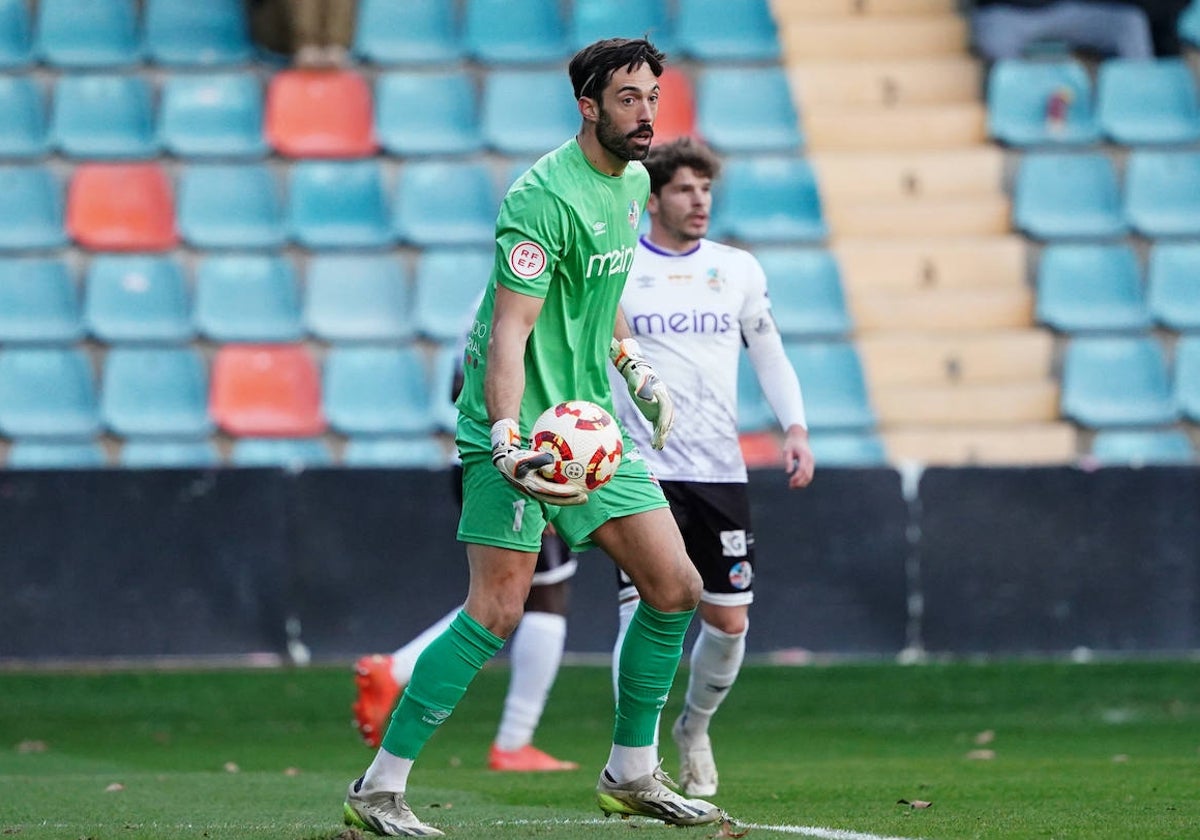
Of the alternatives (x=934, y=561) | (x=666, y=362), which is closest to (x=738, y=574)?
(x=666, y=362)

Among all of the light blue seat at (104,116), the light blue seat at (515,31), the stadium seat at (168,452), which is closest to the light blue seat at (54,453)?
the stadium seat at (168,452)

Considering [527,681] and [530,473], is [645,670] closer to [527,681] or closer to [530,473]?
[530,473]

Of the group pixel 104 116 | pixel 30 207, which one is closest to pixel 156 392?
pixel 30 207

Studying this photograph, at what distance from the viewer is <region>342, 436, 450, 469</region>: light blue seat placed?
38.9 feet

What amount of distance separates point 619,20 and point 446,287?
9.45 ft

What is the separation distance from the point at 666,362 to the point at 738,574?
2.51 feet

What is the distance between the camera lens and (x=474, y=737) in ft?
28.9

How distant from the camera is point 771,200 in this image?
1344 cm

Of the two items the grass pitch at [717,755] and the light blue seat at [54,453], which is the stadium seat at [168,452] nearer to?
the light blue seat at [54,453]

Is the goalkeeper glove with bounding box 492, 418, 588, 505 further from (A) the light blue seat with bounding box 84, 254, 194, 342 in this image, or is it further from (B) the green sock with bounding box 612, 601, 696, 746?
(A) the light blue seat with bounding box 84, 254, 194, 342

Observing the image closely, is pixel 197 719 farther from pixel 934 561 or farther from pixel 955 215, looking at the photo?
pixel 955 215

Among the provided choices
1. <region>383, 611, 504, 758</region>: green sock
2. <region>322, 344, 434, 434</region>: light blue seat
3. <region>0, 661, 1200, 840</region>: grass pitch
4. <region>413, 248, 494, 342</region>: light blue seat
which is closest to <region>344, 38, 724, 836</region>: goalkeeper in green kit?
<region>383, 611, 504, 758</region>: green sock

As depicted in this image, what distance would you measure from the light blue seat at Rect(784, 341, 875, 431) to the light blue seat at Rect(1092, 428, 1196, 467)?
1468mm

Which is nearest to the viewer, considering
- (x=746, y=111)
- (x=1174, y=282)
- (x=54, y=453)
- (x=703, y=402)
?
(x=703, y=402)
